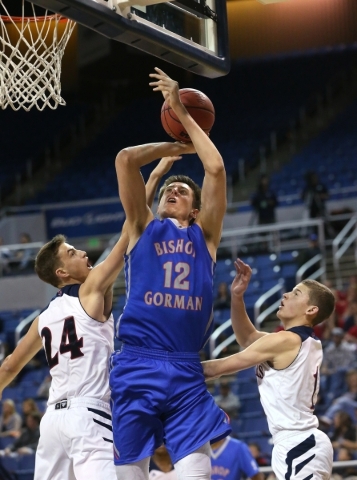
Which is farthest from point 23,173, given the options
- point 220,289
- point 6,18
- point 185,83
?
point 6,18

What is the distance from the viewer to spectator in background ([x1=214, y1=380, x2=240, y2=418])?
10.2 meters

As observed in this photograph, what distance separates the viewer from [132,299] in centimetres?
411

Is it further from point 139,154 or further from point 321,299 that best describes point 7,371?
point 321,299

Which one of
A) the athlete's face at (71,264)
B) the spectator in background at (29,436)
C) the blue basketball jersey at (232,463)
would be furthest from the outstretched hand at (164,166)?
the spectator in background at (29,436)

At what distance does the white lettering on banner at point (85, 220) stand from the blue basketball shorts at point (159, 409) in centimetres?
1273

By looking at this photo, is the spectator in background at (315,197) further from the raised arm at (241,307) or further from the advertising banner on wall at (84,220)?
the raised arm at (241,307)

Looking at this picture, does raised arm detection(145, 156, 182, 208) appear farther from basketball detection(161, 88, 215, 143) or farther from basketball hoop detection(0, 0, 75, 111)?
basketball hoop detection(0, 0, 75, 111)

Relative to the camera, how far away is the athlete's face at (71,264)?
508cm

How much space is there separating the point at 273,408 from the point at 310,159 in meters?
13.8

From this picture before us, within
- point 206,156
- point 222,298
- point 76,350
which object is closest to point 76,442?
point 76,350

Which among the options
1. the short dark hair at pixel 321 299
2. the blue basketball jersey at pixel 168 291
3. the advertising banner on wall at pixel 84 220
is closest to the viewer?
the blue basketball jersey at pixel 168 291

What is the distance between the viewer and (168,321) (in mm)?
4051

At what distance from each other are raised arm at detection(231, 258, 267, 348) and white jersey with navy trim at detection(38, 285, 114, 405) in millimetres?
717

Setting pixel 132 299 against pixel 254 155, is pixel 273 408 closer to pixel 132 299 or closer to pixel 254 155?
pixel 132 299
